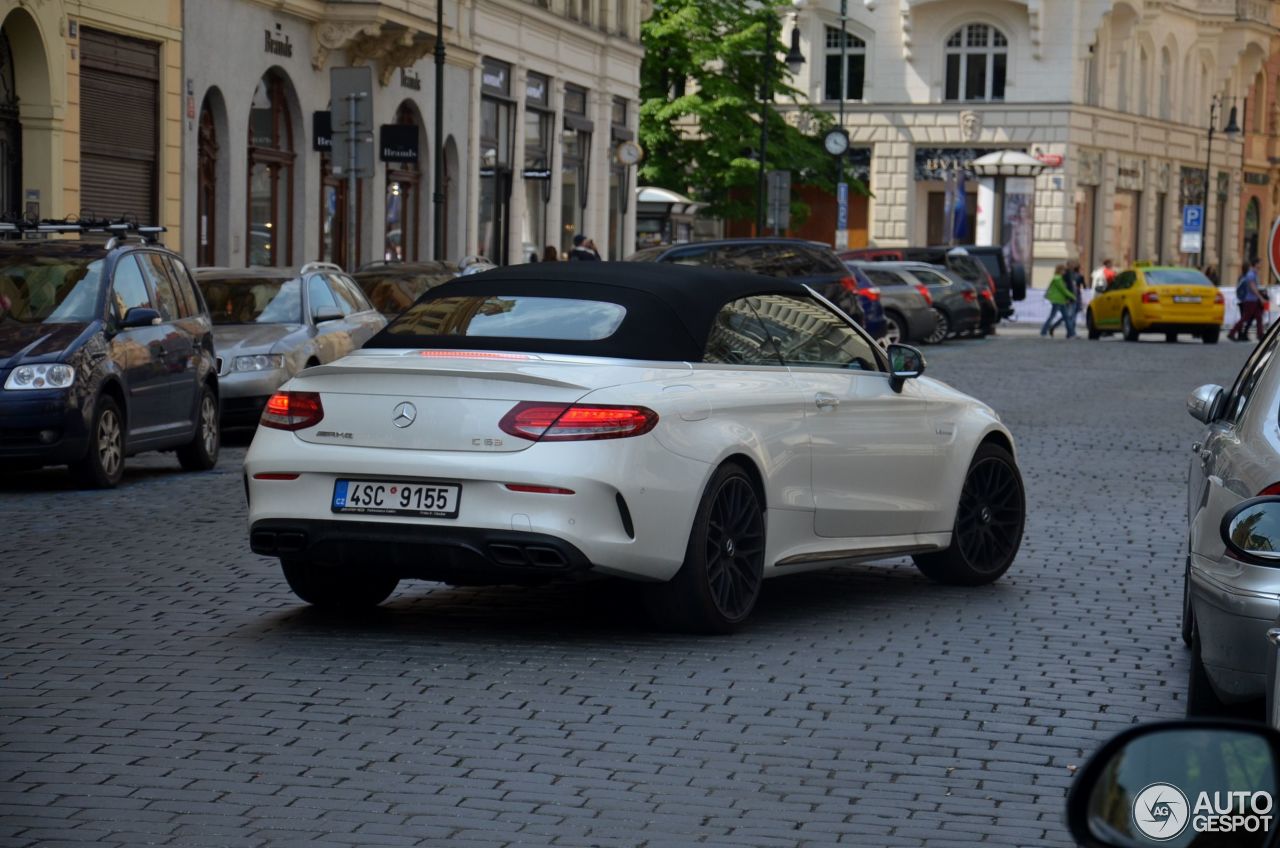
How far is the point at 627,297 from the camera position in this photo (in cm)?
917

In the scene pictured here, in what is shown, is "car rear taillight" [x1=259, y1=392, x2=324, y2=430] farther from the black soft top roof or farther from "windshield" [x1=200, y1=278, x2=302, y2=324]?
"windshield" [x1=200, y1=278, x2=302, y2=324]

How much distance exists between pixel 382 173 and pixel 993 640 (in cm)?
3228

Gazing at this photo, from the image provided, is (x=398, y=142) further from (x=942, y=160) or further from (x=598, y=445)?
(x=942, y=160)

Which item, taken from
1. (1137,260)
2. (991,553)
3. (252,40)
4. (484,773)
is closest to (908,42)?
(1137,260)

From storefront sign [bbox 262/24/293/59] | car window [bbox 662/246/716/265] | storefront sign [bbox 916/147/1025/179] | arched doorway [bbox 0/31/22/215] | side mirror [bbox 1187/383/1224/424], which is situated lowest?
side mirror [bbox 1187/383/1224/424]

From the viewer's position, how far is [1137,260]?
80.5m

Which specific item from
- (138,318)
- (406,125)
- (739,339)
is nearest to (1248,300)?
(406,125)

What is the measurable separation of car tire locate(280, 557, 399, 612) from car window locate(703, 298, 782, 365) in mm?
1528

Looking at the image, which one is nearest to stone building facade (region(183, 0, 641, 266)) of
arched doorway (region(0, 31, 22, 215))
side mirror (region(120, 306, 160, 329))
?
arched doorway (region(0, 31, 22, 215))

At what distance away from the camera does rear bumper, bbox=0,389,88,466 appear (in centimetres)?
1470

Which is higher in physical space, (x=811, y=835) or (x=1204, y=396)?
(x=1204, y=396)

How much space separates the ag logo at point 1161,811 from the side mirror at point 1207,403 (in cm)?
518

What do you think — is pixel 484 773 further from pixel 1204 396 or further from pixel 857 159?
pixel 857 159

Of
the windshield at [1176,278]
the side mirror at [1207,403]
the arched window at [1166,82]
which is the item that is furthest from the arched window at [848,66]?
the side mirror at [1207,403]
